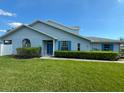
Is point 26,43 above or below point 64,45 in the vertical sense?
above

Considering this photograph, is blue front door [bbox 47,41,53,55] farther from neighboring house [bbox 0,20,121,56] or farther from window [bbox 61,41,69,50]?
window [bbox 61,41,69,50]

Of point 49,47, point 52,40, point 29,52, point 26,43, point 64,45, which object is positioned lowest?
point 29,52

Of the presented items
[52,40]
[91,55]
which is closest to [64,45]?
[52,40]

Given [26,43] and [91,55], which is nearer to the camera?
[91,55]

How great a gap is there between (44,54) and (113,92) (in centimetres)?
1956

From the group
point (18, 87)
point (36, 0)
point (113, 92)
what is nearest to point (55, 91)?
point (18, 87)

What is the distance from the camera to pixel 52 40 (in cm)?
2492

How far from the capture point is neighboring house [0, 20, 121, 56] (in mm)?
24656

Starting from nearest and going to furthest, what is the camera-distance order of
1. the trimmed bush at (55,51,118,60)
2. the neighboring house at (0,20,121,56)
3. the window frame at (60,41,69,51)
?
1. the trimmed bush at (55,51,118,60)
2. the neighboring house at (0,20,121,56)
3. the window frame at (60,41,69,51)

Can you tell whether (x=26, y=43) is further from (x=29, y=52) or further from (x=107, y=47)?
(x=107, y=47)

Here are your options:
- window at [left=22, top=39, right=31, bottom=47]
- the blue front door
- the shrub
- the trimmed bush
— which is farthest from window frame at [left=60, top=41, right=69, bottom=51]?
window at [left=22, top=39, right=31, bottom=47]

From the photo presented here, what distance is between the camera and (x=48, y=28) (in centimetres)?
2678

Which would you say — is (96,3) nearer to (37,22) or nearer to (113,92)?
(37,22)

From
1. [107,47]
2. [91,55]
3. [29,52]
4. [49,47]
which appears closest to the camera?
[91,55]
